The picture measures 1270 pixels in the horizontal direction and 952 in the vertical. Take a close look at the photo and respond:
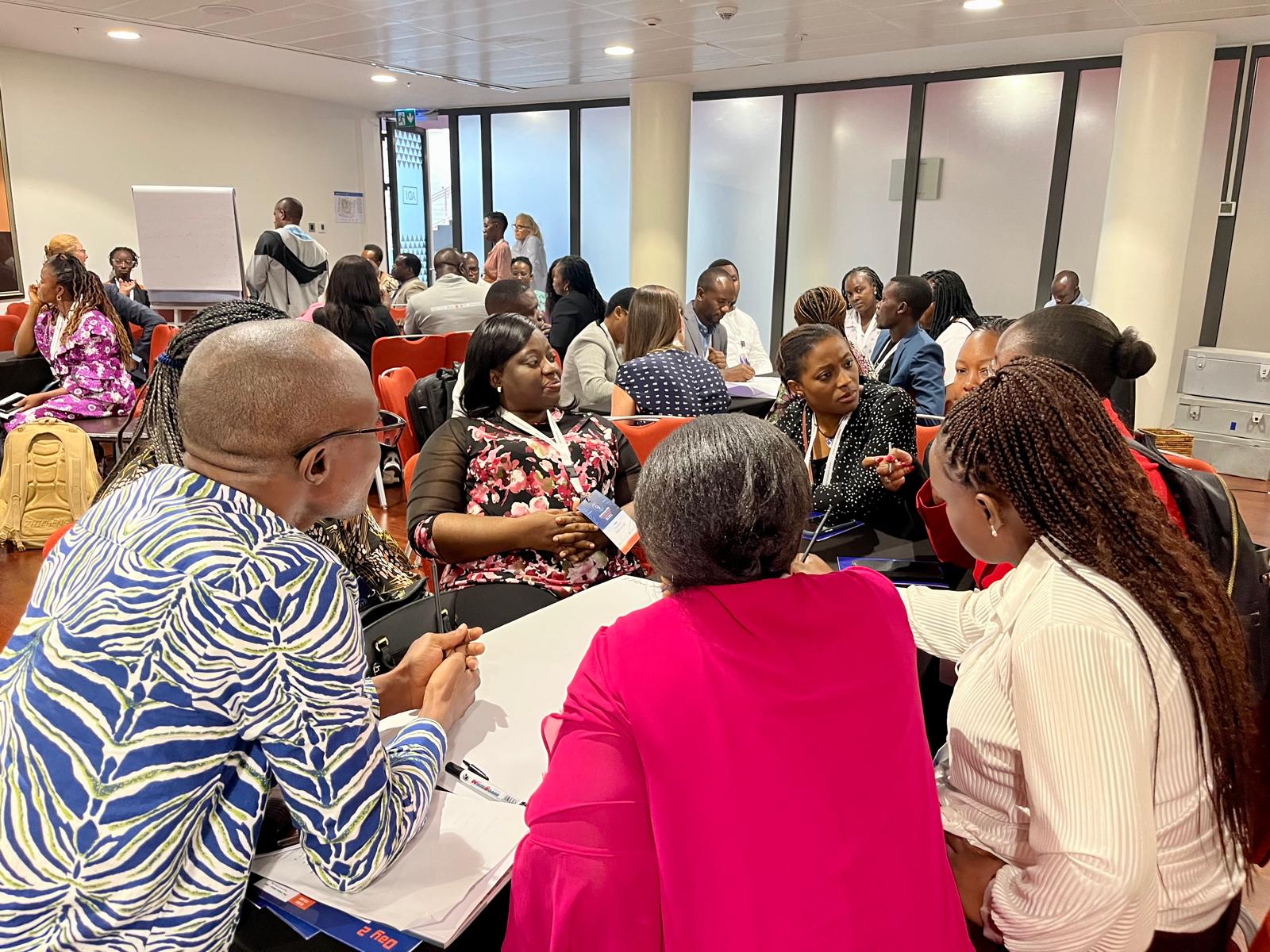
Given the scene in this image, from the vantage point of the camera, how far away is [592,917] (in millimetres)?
940

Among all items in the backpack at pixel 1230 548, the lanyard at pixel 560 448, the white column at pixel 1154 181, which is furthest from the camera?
the white column at pixel 1154 181

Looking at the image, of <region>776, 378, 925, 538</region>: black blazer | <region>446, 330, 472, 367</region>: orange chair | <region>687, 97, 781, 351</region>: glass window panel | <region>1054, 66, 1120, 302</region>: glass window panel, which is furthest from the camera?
<region>687, 97, 781, 351</region>: glass window panel

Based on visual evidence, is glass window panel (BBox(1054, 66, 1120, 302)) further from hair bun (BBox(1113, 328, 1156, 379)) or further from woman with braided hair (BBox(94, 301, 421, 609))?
woman with braided hair (BBox(94, 301, 421, 609))

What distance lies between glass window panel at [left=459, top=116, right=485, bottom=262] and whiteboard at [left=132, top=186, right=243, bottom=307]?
4765 mm

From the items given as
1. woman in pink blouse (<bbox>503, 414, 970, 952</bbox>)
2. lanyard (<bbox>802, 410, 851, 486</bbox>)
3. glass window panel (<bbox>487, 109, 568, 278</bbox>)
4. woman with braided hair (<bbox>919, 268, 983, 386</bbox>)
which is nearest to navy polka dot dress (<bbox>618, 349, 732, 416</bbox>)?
lanyard (<bbox>802, 410, 851, 486</bbox>)

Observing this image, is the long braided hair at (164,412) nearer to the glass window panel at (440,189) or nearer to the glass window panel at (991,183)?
the glass window panel at (991,183)

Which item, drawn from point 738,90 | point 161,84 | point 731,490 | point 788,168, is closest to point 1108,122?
point 788,168

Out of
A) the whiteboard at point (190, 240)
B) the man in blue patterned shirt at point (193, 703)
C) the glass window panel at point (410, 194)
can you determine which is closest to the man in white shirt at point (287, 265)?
the whiteboard at point (190, 240)

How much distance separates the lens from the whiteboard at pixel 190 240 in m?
7.25

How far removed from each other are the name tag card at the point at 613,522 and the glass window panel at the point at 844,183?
25.4 feet

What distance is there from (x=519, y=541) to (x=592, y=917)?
1370 mm

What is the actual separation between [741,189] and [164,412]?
8.88 meters

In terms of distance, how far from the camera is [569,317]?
5.64 meters

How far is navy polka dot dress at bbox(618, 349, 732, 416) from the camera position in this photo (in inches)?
146
